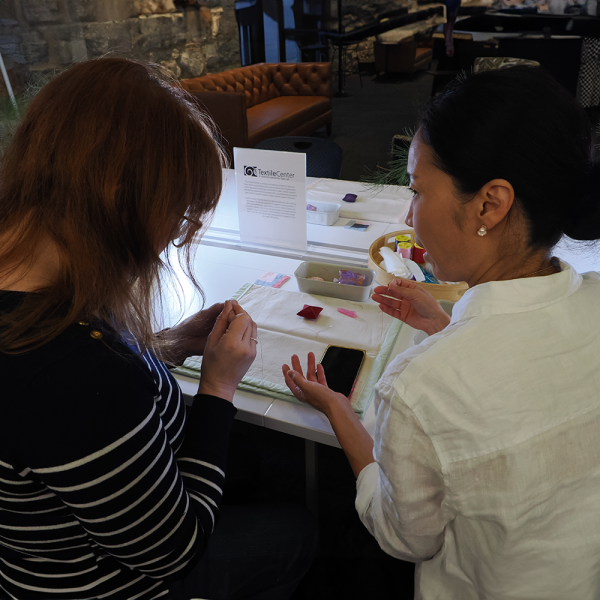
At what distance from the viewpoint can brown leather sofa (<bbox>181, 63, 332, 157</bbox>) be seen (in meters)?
4.23

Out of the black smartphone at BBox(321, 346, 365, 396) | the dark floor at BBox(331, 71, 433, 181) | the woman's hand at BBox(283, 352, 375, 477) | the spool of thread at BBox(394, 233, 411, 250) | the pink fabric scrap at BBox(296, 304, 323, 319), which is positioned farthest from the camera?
the dark floor at BBox(331, 71, 433, 181)

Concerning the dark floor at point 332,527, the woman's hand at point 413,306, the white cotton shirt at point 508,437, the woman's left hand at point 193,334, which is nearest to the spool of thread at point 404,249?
the woman's hand at point 413,306

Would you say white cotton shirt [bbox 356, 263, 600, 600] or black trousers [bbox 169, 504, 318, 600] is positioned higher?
white cotton shirt [bbox 356, 263, 600, 600]

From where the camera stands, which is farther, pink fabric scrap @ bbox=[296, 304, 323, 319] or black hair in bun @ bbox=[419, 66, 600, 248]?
pink fabric scrap @ bbox=[296, 304, 323, 319]

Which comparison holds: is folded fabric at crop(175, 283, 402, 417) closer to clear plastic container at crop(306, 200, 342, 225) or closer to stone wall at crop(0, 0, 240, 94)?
clear plastic container at crop(306, 200, 342, 225)

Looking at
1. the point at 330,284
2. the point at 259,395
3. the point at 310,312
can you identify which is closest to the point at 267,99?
the point at 330,284

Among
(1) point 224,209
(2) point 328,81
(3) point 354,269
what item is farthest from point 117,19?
(3) point 354,269

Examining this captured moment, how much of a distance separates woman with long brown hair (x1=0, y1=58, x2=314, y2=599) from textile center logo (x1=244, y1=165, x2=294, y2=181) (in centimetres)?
79

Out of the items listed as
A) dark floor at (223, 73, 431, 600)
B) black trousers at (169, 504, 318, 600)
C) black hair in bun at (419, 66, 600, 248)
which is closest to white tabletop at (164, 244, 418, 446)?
black trousers at (169, 504, 318, 600)

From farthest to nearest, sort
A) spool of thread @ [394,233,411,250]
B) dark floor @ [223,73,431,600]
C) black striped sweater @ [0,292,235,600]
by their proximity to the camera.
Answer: spool of thread @ [394,233,411,250]
dark floor @ [223,73,431,600]
black striped sweater @ [0,292,235,600]

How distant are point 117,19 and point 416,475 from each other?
4960 millimetres

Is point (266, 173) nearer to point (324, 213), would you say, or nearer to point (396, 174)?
point (324, 213)

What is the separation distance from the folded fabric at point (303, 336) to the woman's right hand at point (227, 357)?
0.12 m

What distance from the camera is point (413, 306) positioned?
1.16 m
